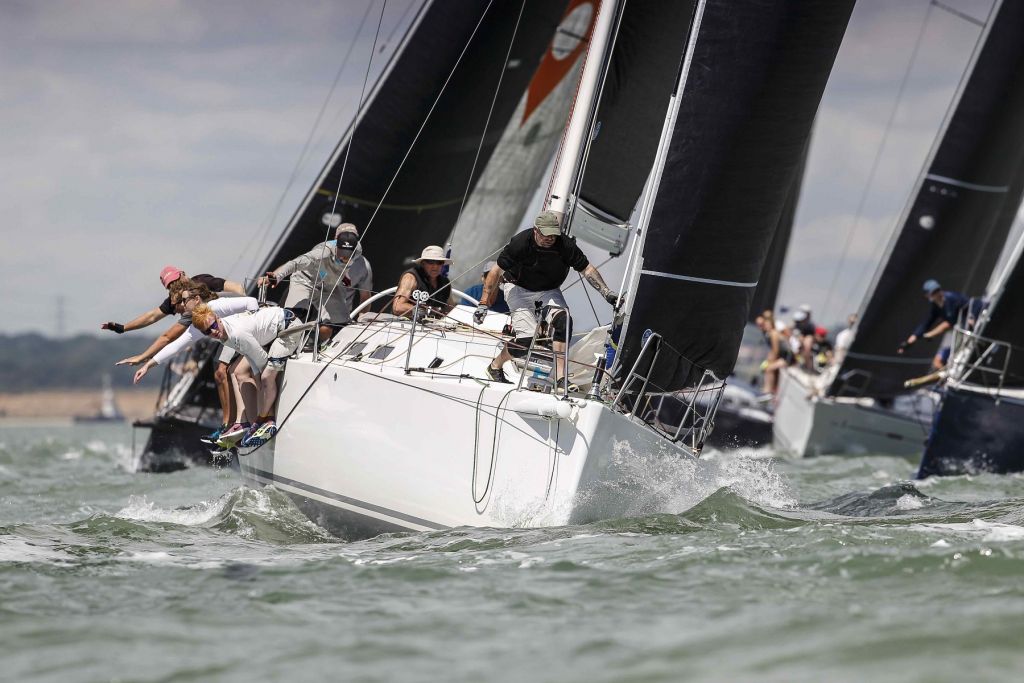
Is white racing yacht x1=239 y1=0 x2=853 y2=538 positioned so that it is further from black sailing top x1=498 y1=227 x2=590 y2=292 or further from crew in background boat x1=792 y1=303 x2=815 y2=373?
crew in background boat x1=792 y1=303 x2=815 y2=373

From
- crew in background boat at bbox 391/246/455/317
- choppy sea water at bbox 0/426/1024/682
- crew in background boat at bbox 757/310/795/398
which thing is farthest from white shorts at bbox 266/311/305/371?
crew in background boat at bbox 757/310/795/398

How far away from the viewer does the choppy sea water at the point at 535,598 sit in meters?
4.00

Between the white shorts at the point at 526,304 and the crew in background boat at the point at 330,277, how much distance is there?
4.77ft

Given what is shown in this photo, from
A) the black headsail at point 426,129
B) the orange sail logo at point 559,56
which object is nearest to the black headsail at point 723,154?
the black headsail at point 426,129

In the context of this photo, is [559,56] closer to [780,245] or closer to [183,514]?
[183,514]

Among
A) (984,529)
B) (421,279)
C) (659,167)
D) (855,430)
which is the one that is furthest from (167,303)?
(855,430)

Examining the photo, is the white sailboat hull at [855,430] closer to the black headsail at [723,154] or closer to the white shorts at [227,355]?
the black headsail at [723,154]

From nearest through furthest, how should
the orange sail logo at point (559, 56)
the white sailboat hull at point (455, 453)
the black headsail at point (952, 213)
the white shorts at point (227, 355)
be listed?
the white sailboat hull at point (455, 453) → the white shorts at point (227, 355) → the orange sail logo at point (559, 56) → the black headsail at point (952, 213)

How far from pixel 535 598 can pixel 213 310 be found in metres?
3.38

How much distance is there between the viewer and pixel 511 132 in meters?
12.0

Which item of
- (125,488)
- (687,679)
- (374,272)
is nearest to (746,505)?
(687,679)

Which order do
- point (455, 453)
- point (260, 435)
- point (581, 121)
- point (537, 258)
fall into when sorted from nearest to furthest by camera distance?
point (455, 453)
point (537, 258)
point (260, 435)
point (581, 121)

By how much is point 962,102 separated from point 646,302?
9.22 m

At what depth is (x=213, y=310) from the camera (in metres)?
7.46
